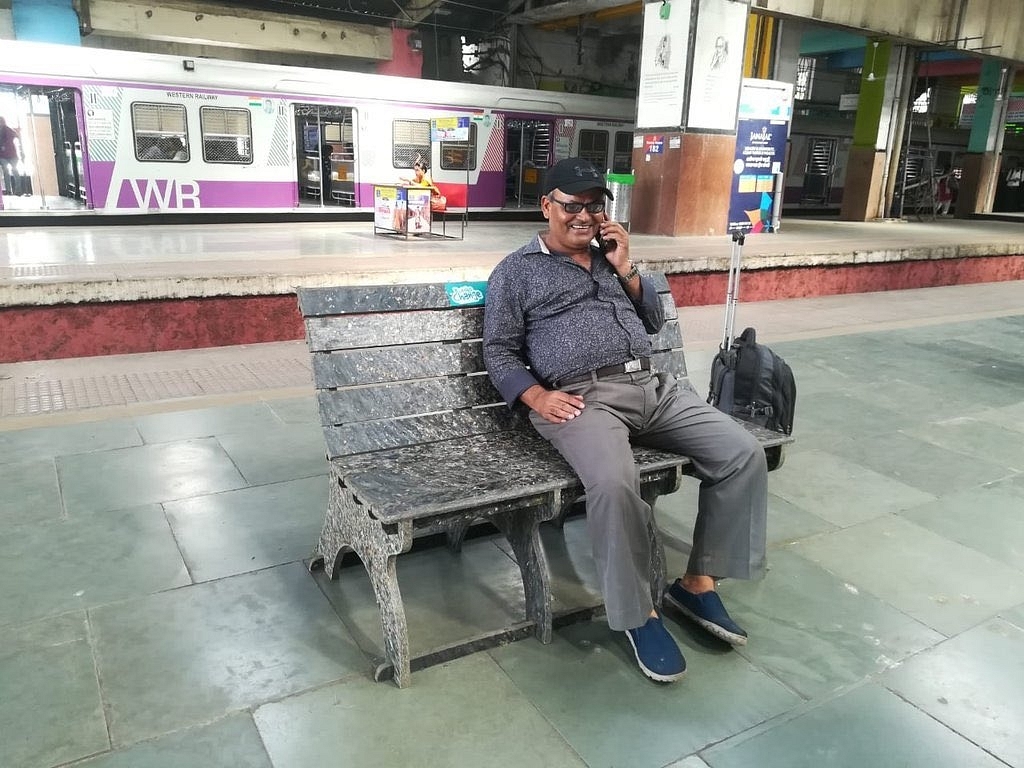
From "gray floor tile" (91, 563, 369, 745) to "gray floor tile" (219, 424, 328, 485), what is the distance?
943 millimetres

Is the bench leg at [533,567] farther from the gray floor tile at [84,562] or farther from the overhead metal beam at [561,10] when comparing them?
the overhead metal beam at [561,10]

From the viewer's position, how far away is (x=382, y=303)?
2656 mm

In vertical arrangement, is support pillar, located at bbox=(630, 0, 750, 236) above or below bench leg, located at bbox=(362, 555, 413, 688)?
above

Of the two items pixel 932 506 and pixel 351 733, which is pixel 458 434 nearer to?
pixel 351 733

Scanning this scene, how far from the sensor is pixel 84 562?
108 inches

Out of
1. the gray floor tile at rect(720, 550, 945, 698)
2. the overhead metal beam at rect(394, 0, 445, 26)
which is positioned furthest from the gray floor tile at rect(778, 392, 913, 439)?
the overhead metal beam at rect(394, 0, 445, 26)

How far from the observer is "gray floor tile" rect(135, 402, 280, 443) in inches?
160

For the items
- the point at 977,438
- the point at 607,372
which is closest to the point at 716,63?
the point at 977,438

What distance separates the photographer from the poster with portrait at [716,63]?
11.1 metres

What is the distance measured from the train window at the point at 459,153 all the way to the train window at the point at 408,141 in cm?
52

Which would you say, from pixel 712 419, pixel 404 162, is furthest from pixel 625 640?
pixel 404 162

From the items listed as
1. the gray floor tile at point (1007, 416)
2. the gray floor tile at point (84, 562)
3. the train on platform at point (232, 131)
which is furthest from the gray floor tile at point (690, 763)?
the train on platform at point (232, 131)

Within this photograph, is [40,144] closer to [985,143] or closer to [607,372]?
[607,372]

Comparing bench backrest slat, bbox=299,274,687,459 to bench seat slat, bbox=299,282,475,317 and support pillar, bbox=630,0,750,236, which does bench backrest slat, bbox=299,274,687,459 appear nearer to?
bench seat slat, bbox=299,282,475,317
